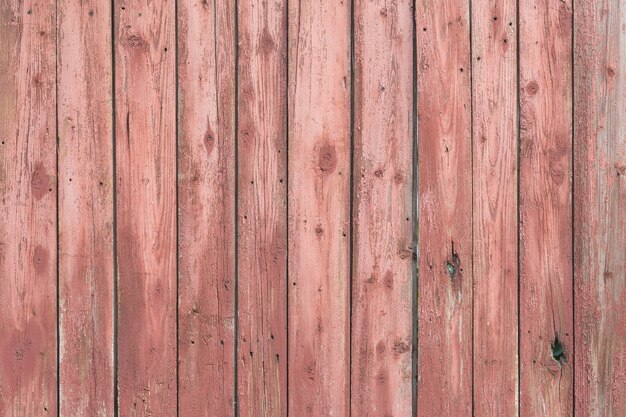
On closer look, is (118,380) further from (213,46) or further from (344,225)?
(213,46)

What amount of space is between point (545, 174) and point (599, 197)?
0.18 meters

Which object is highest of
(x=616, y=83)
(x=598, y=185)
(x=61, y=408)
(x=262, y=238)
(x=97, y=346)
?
(x=616, y=83)

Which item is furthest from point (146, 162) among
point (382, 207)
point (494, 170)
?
point (494, 170)

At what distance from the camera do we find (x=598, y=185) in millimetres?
2371

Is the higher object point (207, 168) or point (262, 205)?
point (207, 168)

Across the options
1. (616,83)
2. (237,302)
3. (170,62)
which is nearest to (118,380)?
(237,302)

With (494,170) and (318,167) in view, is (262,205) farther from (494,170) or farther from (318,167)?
(494,170)

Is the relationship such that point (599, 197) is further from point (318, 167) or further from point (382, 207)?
point (318, 167)

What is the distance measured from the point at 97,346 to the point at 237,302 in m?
0.44

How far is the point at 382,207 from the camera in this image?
2.35m

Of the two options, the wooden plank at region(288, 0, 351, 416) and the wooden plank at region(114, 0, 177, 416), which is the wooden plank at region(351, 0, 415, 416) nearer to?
the wooden plank at region(288, 0, 351, 416)

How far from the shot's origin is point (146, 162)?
2.34 m

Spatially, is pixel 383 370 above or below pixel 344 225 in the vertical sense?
below

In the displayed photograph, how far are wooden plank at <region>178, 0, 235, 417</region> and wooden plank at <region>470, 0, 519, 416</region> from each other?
29.1 inches
